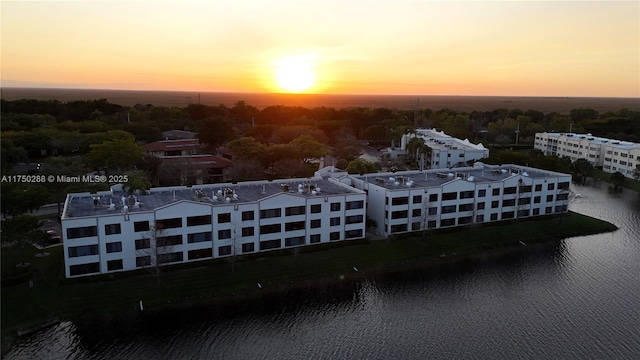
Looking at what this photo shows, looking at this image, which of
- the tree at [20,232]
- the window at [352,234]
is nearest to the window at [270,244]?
the window at [352,234]

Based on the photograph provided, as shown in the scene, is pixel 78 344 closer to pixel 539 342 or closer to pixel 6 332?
pixel 6 332

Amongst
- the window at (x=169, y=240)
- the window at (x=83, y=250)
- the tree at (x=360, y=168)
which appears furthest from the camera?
the tree at (x=360, y=168)

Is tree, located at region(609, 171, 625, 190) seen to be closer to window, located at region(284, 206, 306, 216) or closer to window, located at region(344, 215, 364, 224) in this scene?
window, located at region(344, 215, 364, 224)

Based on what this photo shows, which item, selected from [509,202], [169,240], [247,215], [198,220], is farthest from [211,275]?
[509,202]

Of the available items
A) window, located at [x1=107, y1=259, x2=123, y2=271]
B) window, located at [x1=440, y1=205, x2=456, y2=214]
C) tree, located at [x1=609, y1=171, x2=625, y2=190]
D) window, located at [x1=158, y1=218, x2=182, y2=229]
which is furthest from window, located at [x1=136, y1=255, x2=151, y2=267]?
tree, located at [x1=609, y1=171, x2=625, y2=190]

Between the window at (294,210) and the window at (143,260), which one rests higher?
the window at (294,210)

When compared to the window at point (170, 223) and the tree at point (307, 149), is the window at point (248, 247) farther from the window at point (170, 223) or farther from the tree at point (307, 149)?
the tree at point (307, 149)

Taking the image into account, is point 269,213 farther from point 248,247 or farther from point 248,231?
point 248,247
